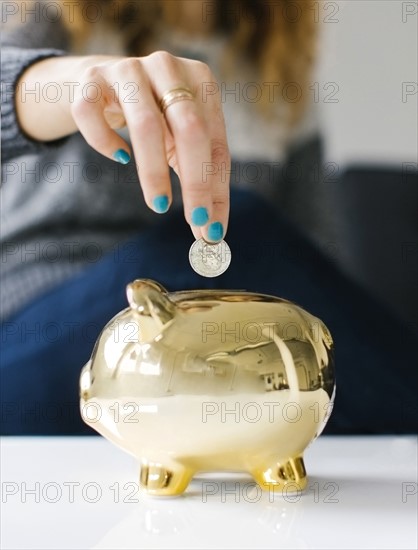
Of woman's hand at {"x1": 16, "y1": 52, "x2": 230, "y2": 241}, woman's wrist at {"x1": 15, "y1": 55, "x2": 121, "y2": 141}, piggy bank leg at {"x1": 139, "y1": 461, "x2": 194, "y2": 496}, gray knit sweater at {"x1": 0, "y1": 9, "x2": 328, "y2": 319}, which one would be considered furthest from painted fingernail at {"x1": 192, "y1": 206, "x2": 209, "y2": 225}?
gray knit sweater at {"x1": 0, "y1": 9, "x2": 328, "y2": 319}

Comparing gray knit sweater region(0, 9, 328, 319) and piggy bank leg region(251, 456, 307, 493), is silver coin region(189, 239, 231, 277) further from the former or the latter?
gray knit sweater region(0, 9, 328, 319)

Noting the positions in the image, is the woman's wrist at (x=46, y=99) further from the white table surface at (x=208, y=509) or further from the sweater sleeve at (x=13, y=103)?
the white table surface at (x=208, y=509)

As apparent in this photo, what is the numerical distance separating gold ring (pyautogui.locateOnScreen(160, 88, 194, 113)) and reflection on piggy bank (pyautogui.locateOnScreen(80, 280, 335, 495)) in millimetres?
140

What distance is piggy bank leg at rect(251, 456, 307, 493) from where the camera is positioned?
555mm

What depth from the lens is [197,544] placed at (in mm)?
471

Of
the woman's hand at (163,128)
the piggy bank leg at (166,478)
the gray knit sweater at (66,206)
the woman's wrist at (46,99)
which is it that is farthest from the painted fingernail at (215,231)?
the gray knit sweater at (66,206)

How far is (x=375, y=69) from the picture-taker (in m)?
1.02

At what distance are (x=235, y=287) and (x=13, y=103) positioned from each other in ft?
1.10

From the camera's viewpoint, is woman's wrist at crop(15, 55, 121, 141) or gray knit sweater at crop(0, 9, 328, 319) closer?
woman's wrist at crop(15, 55, 121, 141)

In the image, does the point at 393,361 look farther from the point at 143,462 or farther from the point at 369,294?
the point at 143,462

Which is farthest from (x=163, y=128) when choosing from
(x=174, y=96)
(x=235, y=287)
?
(x=235, y=287)

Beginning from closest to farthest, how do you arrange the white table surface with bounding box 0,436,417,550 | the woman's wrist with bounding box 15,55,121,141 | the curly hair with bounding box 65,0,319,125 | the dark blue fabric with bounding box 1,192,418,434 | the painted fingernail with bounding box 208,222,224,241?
the white table surface with bounding box 0,436,417,550 < the painted fingernail with bounding box 208,222,224,241 < the woman's wrist with bounding box 15,55,121,141 < the dark blue fabric with bounding box 1,192,418,434 < the curly hair with bounding box 65,0,319,125

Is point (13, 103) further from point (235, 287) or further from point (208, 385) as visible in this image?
point (208, 385)

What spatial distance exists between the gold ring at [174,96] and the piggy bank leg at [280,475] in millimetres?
263
